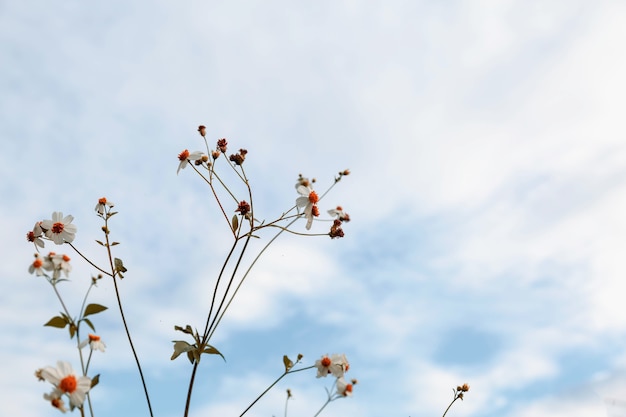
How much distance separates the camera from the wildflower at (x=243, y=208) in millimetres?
3725

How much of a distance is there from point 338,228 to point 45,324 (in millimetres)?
1770

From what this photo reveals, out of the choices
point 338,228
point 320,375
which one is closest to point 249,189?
point 338,228

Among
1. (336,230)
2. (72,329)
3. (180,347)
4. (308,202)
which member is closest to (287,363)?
(180,347)

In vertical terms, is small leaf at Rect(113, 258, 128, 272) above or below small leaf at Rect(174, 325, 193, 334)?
above

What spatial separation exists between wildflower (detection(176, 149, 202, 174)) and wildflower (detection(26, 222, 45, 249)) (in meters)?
0.97

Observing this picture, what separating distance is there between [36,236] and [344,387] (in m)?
2.02

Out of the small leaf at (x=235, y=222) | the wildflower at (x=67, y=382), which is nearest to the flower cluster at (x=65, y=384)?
the wildflower at (x=67, y=382)

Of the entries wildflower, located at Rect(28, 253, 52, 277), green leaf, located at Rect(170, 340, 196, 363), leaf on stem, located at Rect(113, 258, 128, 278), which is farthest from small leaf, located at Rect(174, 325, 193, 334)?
wildflower, located at Rect(28, 253, 52, 277)

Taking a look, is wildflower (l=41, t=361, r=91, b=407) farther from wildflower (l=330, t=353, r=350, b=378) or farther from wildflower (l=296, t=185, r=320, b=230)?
wildflower (l=296, t=185, r=320, b=230)

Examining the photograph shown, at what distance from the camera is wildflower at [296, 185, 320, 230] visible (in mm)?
3662

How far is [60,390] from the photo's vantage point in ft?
8.00

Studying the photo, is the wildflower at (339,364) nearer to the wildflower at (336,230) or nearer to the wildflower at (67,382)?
the wildflower at (336,230)

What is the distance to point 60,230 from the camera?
3461mm

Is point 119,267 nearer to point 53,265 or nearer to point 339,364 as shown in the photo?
point 53,265
